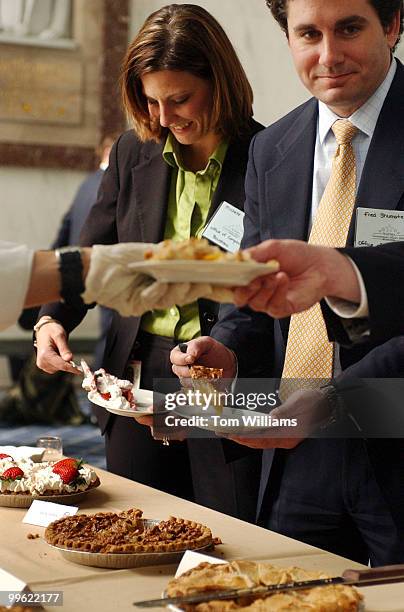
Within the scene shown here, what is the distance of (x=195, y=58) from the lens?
2988 mm

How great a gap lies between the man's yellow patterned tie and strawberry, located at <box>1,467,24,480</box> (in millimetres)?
692

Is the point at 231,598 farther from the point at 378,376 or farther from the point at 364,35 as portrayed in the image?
the point at 364,35

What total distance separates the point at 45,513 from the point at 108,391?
1.69ft

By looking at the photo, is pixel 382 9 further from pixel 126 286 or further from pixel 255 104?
pixel 255 104

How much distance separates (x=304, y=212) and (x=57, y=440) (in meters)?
0.99

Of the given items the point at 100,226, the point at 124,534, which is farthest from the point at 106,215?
the point at 124,534

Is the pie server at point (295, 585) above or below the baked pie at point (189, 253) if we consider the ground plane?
below

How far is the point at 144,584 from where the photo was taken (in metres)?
1.94

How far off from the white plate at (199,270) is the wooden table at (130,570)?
1.95 feet

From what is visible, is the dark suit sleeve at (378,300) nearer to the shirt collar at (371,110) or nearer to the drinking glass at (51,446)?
the shirt collar at (371,110)

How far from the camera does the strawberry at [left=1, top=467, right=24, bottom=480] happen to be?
8.26ft

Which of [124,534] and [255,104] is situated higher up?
[255,104]

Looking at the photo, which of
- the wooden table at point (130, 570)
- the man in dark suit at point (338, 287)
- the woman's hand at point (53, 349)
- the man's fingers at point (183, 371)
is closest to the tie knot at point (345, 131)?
the man in dark suit at point (338, 287)

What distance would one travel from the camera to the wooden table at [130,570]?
6.12 ft
